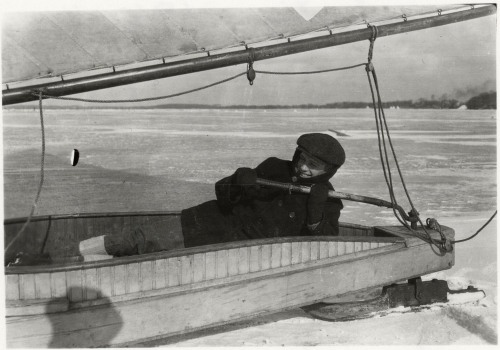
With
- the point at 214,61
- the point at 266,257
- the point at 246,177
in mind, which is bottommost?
the point at 266,257

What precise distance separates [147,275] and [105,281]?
0.77ft

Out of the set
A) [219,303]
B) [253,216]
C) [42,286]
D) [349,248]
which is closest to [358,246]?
[349,248]

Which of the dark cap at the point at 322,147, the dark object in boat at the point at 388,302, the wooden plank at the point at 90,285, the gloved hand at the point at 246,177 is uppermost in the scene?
the dark cap at the point at 322,147

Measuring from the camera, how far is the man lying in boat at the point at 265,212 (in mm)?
3633

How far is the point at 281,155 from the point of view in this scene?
10266mm

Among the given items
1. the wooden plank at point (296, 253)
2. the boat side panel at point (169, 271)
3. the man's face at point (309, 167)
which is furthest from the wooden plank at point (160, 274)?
the man's face at point (309, 167)

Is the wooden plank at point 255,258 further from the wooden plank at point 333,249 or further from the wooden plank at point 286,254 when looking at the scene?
the wooden plank at point 333,249

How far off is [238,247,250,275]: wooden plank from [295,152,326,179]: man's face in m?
0.77

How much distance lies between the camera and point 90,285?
2852 millimetres

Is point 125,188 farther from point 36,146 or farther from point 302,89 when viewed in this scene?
point 302,89

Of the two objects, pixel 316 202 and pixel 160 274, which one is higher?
pixel 316 202

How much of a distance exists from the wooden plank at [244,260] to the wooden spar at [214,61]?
44.4 inches

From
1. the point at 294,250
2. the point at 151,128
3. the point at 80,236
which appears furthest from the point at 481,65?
the point at 151,128

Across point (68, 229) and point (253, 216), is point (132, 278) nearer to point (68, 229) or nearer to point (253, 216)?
point (253, 216)
